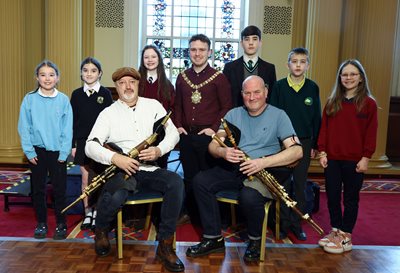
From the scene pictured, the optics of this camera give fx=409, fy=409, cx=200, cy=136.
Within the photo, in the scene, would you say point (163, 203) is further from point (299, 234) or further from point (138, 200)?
point (299, 234)

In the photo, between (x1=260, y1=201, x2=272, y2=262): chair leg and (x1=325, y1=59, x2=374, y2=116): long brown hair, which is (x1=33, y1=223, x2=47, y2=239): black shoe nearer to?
(x1=260, y1=201, x2=272, y2=262): chair leg

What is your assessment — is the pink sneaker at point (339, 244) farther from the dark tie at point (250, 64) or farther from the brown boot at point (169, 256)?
the dark tie at point (250, 64)

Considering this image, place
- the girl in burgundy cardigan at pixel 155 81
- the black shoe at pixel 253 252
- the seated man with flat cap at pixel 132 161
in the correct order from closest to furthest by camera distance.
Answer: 1. the seated man with flat cap at pixel 132 161
2. the black shoe at pixel 253 252
3. the girl in burgundy cardigan at pixel 155 81

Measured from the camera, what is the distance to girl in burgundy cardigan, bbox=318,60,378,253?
10.6ft

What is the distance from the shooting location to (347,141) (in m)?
3.28

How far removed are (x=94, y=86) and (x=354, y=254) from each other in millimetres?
2637

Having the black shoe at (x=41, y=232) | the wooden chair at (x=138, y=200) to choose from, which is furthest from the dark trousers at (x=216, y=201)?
the black shoe at (x=41, y=232)

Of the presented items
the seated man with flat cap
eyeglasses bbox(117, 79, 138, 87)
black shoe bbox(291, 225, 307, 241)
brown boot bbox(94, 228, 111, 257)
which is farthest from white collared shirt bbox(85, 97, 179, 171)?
black shoe bbox(291, 225, 307, 241)

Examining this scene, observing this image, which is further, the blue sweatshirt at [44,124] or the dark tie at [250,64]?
the dark tie at [250,64]

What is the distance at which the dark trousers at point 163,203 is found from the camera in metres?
2.98

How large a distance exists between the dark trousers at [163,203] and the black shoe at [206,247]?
0.90ft

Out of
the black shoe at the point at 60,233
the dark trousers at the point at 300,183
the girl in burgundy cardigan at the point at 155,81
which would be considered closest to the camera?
the black shoe at the point at 60,233

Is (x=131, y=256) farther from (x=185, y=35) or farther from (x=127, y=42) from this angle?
(x=185, y=35)

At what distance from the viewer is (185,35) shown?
30.2 feet
